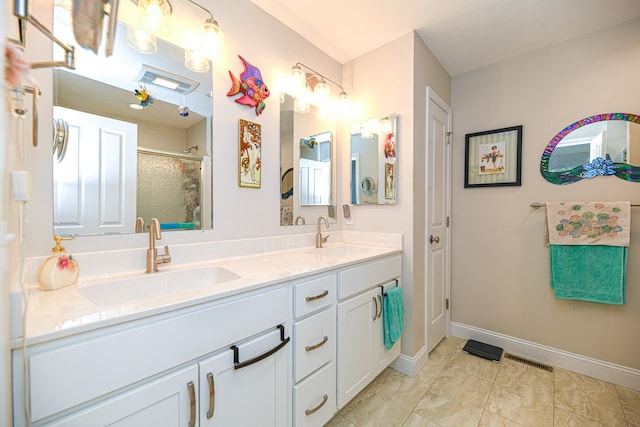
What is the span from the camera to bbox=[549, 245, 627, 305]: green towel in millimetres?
1715

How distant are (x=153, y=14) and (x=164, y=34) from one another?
10 centimetres

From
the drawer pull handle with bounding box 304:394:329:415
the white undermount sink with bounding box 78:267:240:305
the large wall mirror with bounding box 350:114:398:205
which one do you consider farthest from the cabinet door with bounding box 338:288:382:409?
the large wall mirror with bounding box 350:114:398:205

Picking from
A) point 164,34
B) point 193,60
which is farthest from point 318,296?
point 164,34

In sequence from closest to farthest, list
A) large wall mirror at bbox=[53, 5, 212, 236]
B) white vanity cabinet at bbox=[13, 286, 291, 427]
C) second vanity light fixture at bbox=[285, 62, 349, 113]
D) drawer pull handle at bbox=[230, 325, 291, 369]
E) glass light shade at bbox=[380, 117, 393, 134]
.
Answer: white vanity cabinet at bbox=[13, 286, 291, 427] → drawer pull handle at bbox=[230, 325, 291, 369] → large wall mirror at bbox=[53, 5, 212, 236] → second vanity light fixture at bbox=[285, 62, 349, 113] → glass light shade at bbox=[380, 117, 393, 134]

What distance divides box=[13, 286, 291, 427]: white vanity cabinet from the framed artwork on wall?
77 cm

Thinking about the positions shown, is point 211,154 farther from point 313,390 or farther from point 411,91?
point 411,91

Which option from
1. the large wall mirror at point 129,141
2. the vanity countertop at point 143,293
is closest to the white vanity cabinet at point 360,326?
the vanity countertop at point 143,293

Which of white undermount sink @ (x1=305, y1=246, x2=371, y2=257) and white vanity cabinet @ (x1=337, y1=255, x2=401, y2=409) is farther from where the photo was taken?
white undermount sink @ (x1=305, y1=246, x2=371, y2=257)

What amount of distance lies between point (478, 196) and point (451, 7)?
1.47 m

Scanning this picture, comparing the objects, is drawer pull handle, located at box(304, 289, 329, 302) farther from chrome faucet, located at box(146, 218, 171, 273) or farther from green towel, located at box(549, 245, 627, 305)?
green towel, located at box(549, 245, 627, 305)

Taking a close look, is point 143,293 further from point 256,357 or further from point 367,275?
point 367,275

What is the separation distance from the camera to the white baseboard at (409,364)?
73.5 inches

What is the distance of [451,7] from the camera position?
1.66m

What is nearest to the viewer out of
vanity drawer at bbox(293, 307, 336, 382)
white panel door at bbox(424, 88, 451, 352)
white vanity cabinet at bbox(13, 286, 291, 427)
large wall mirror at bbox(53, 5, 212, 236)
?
white vanity cabinet at bbox(13, 286, 291, 427)
